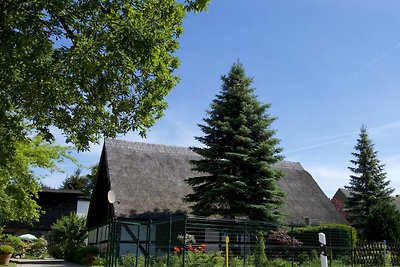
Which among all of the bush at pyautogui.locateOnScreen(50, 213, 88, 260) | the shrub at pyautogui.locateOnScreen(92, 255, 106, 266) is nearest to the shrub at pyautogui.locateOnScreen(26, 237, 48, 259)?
the bush at pyautogui.locateOnScreen(50, 213, 88, 260)

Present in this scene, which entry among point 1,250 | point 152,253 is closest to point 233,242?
point 152,253

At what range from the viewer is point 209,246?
2189 centimetres

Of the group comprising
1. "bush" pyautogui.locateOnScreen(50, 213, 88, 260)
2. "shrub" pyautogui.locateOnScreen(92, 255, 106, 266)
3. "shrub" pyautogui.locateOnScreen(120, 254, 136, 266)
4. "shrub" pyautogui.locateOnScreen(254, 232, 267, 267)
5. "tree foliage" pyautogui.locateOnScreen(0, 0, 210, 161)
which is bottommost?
"shrub" pyautogui.locateOnScreen(92, 255, 106, 266)

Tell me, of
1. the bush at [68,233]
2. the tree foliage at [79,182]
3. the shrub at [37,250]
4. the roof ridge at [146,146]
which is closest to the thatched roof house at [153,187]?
the roof ridge at [146,146]

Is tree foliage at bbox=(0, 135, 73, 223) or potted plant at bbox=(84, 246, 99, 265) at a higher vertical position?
tree foliage at bbox=(0, 135, 73, 223)

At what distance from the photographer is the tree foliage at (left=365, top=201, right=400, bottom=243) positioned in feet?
80.3

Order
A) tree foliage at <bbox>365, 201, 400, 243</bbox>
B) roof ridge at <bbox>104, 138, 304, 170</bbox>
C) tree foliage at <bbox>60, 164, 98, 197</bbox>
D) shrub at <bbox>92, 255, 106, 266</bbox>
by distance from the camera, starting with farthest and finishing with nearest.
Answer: tree foliage at <bbox>60, 164, 98, 197</bbox> → roof ridge at <bbox>104, 138, 304, 170</bbox> → tree foliage at <bbox>365, 201, 400, 243</bbox> → shrub at <bbox>92, 255, 106, 266</bbox>

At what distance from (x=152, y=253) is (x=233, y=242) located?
14.0 feet

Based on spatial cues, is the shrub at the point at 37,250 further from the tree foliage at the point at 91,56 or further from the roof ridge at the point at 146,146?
the tree foliage at the point at 91,56

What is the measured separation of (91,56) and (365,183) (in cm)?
3448

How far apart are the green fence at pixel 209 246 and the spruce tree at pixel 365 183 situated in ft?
57.2

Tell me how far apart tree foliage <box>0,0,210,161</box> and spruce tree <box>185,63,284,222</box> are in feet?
42.3

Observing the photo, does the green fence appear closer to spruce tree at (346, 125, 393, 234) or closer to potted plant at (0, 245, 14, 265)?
potted plant at (0, 245, 14, 265)

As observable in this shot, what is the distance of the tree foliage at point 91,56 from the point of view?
851cm
